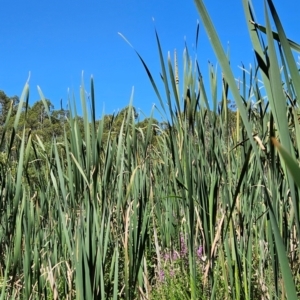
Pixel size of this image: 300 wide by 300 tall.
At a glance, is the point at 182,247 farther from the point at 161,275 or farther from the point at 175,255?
the point at 161,275

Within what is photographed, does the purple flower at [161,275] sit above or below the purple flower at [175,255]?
below

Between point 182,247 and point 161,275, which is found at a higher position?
point 182,247

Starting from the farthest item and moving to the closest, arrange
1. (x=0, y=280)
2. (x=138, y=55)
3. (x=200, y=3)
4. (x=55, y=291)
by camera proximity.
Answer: (x=0, y=280) → (x=55, y=291) → (x=138, y=55) → (x=200, y=3)

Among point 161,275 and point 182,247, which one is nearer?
point 161,275

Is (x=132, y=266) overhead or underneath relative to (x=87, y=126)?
underneath

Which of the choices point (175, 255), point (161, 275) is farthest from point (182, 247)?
point (161, 275)

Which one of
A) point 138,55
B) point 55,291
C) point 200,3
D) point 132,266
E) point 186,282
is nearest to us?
point 200,3

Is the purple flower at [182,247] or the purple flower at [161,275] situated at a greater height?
the purple flower at [182,247]

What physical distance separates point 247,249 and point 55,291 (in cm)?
54

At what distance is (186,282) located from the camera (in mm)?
1502

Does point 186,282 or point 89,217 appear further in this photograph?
point 186,282

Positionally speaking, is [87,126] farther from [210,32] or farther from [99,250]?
[210,32]

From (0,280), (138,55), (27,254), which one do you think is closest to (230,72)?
(138,55)

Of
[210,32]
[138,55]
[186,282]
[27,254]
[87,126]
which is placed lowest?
[186,282]
